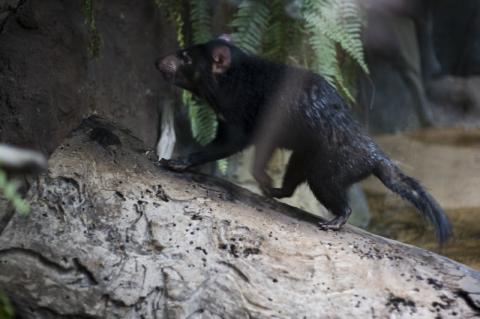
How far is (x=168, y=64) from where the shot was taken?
3656mm

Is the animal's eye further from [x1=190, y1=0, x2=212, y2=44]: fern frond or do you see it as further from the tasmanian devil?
[x1=190, y1=0, x2=212, y2=44]: fern frond

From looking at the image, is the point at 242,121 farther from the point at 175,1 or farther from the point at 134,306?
the point at 134,306

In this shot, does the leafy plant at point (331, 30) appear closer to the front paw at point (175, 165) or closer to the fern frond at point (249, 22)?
the fern frond at point (249, 22)

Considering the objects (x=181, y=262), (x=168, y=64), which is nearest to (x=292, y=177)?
(x=168, y=64)

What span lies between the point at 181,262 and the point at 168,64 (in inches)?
58.2

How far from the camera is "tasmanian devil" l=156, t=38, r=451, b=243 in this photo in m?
3.29

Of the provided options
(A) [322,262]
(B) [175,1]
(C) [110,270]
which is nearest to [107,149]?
(C) [110,270]

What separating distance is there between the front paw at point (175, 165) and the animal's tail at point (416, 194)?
103cm

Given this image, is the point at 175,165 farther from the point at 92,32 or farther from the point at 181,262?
the point at 92,32

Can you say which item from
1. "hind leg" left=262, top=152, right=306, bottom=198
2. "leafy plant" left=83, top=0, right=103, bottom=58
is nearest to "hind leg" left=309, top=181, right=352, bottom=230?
"hind leg" left=262, top=152, right=306, bottom=198

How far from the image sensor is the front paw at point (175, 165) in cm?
307

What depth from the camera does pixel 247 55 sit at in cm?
366

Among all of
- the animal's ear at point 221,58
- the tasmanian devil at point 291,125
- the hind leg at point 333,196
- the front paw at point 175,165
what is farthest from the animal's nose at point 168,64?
the hind leg at point 333,196

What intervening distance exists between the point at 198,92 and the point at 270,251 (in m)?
1.40
